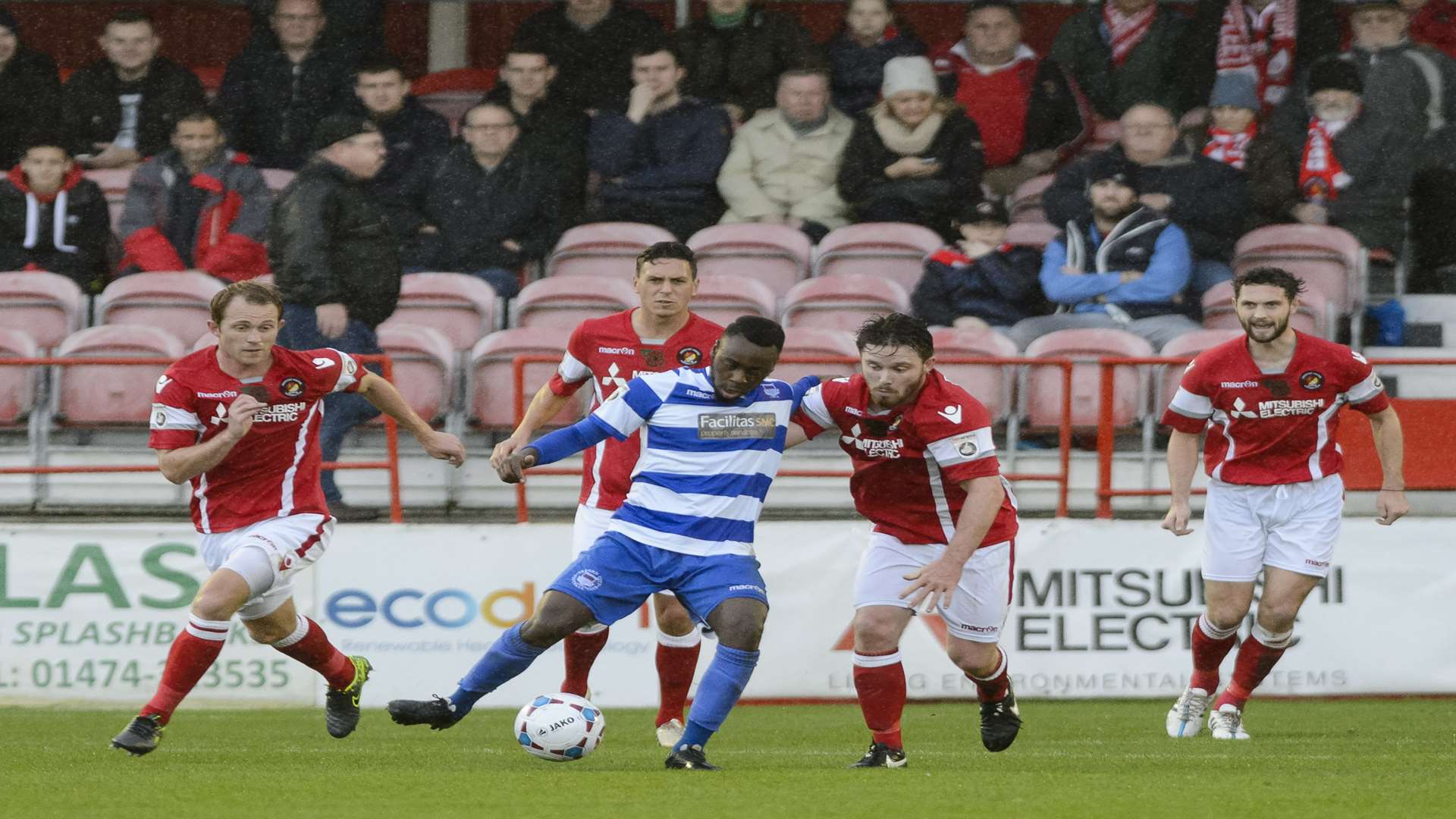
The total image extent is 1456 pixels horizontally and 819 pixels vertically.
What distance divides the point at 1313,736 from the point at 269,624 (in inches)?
181

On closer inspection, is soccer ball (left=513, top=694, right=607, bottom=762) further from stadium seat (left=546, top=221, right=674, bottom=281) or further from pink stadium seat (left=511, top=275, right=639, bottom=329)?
stadium seat (left=546, top=221, right=674, bottom=281)

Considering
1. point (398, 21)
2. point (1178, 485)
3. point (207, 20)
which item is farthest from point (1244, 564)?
point (207, 20)

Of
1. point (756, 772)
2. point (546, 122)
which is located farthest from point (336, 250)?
point (756, 772)

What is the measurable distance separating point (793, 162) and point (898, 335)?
674 cm

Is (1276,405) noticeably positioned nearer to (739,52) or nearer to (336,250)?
(336,250)

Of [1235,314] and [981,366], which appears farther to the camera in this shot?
[1235,314]

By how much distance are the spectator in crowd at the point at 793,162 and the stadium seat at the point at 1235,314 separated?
8.53 feet

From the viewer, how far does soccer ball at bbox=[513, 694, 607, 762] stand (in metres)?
6.50

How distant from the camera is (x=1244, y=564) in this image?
8336 mm

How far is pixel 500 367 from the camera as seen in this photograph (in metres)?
11.6

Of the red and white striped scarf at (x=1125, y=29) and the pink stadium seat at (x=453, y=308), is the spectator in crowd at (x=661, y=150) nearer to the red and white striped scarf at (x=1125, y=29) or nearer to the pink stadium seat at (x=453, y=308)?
the pink stadium seat at (x=453, y=308)

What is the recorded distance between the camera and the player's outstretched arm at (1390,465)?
8.26 metres

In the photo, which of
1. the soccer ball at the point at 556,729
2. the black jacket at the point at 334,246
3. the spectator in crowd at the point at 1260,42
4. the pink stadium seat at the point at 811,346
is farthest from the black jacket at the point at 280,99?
the soccer ball at the point at 556,729

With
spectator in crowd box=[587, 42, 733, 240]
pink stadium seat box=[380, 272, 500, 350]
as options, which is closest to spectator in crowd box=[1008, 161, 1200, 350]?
spectator in crowd box=[587, 42, 733, 240]
